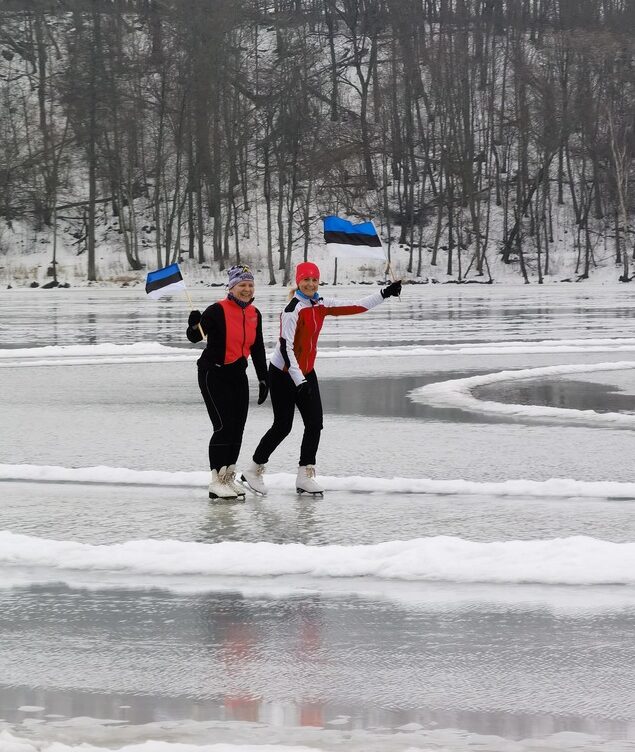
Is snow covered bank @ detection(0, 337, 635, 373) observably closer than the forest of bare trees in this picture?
Yes

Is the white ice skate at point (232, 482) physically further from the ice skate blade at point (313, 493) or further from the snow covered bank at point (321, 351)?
the snow covered bank at point (321, 351)

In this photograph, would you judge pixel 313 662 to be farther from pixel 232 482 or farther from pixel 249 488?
pixel 249 488

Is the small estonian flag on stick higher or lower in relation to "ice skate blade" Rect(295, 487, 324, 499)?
higher

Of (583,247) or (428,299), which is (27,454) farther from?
(583,247)

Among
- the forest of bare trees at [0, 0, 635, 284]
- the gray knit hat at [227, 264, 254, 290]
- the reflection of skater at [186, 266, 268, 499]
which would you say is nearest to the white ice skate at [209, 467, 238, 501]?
the reflection of skater at [186, 266, 268, 499]

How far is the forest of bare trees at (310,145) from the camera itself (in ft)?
212

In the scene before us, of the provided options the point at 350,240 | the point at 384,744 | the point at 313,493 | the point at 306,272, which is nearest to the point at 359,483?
the point at 313,493

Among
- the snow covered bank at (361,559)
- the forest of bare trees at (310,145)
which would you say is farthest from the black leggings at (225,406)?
the forest of bare trees at (310,145)

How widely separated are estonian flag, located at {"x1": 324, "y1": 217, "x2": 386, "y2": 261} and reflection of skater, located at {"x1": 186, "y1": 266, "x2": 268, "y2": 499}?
118 centimetres

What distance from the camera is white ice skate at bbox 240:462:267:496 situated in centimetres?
893

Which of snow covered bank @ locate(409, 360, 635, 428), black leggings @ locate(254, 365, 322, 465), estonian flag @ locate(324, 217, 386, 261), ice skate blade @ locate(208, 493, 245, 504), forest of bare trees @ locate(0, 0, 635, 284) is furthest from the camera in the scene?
forest of bare trees @ locate(0, 0, 635, 284)

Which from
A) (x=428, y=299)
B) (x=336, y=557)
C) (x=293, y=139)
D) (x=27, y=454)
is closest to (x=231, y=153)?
(x=293, y=139)

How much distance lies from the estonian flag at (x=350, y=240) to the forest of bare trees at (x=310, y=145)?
49.6 metres

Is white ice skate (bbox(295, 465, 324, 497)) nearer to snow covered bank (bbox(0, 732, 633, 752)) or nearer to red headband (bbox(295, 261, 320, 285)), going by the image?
red headband (bbox(295, 261, 320, 285))
